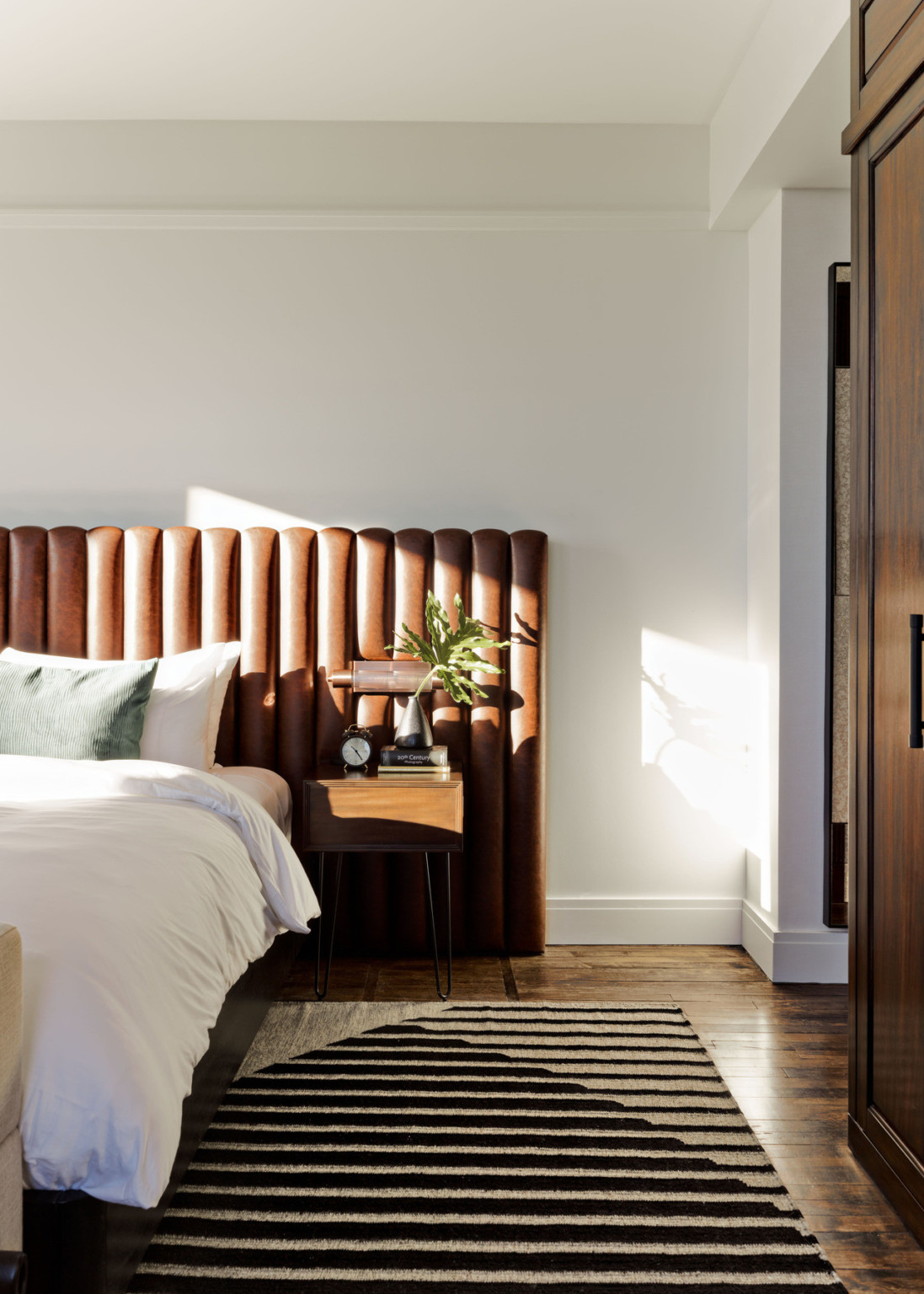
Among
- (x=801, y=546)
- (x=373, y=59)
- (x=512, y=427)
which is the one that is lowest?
(x=801, y=546)

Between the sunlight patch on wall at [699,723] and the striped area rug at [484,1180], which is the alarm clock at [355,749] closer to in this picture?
the striped area rug at [484,1180]

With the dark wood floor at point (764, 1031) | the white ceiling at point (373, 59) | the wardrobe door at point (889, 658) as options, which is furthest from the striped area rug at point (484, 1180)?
the white ceiling at point (373, 59)

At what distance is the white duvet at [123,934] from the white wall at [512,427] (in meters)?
1.29

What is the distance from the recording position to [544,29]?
286cm

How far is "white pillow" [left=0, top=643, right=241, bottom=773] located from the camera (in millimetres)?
2885

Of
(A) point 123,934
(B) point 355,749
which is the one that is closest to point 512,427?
(B) point 355,749

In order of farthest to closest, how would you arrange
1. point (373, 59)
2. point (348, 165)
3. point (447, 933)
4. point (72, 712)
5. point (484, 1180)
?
point (348, 165)
point (447, 933)
point (373, 59)
point (72, 712)
point (484, 1180)

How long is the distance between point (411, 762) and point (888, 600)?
5.23ft

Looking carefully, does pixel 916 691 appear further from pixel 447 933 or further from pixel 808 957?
pixel 447 933

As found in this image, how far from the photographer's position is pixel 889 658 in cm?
188

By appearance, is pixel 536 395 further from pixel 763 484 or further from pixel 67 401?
pixel 67 401

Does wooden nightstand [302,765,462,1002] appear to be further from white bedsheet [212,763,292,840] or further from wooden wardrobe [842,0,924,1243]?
wooden wardrobe [842,0,924,1243]

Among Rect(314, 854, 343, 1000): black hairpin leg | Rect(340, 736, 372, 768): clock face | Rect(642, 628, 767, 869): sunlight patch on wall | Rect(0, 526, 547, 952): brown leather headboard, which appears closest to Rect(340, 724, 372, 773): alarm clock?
Rect(340, 736, 372, 768): clock face

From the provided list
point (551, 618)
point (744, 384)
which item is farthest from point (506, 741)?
point (744, 384)
